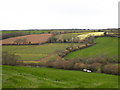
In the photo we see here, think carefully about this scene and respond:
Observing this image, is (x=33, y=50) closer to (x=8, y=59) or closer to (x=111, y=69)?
(x=8, y=59)

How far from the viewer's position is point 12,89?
14992 millimetres

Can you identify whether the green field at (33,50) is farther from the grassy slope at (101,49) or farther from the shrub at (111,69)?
the shrub at (111,69)

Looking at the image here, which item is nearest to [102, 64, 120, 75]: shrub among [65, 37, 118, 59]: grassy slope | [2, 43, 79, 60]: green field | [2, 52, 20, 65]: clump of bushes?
[2, 52, 20, 65]: clump of bushes

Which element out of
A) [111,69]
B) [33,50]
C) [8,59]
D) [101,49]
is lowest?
[111,69]

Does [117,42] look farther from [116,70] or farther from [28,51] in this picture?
[116,70]

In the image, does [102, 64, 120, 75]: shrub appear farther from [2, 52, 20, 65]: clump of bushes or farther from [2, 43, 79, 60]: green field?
[2, 43, 79, 60]: green field

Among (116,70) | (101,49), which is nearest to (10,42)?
(101,49)

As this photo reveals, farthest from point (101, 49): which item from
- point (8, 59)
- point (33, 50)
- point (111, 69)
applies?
point (8, 59)

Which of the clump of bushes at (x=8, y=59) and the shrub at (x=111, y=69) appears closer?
the shrub at (x=111, y=69)

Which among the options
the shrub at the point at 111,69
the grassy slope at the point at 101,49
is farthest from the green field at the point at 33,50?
the shrub at the point at 111,69

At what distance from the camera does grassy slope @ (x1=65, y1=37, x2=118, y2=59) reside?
195 feet

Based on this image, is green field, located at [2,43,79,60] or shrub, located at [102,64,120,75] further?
green field, located at [2,43,79,60]

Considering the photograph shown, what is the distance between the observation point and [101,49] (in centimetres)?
6588

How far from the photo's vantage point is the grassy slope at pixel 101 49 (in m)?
59.5
